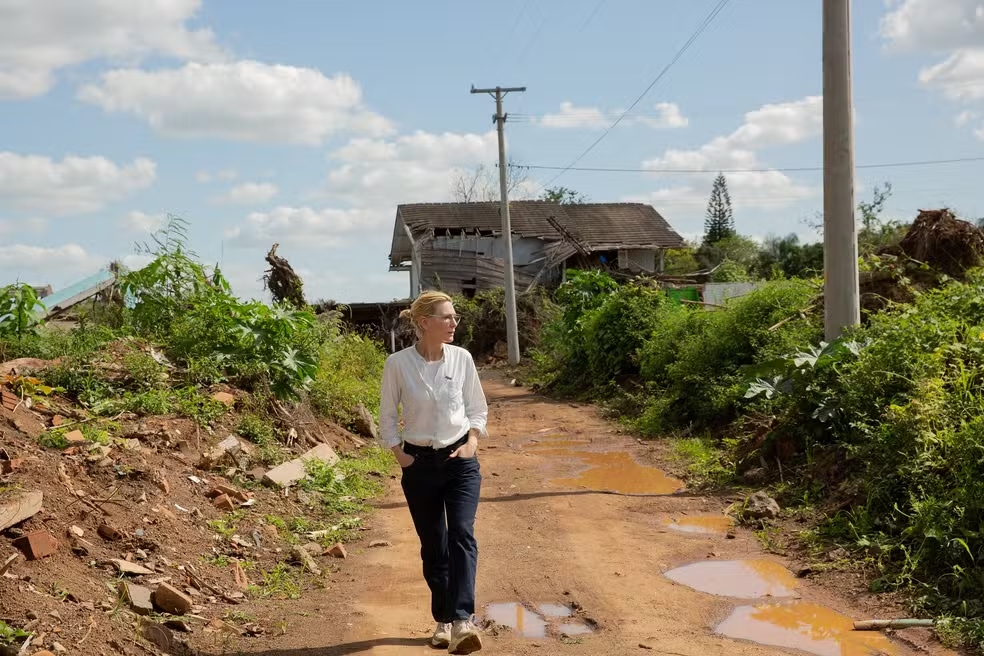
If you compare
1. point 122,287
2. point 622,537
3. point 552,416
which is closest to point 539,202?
point 552,416

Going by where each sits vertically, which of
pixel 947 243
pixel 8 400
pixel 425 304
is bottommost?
pixel 8 400

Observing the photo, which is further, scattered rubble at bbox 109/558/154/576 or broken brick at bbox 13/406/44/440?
broken brick at bbox 13/406/44/440

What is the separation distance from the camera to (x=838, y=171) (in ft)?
34.5

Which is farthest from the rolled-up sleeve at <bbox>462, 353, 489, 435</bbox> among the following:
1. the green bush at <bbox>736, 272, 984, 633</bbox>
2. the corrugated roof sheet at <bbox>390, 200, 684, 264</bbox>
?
the corrugated roof sheet at <bbox>390, 200, 684, 264</bbox>

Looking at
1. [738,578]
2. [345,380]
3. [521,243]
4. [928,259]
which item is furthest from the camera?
[521,243]

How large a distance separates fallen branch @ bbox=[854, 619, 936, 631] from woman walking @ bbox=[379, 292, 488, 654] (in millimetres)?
2308

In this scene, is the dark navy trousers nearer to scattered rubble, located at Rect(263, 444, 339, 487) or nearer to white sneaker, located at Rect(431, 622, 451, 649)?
white sneaker, located at Rect(431, 622, 451, 649)

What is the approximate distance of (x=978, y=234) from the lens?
13.5 meters

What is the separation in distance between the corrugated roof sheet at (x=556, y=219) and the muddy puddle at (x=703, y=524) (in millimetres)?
31186

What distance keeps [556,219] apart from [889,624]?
119ft

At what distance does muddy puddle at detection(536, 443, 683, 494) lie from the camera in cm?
1028

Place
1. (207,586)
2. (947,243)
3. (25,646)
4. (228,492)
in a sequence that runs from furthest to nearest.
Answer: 1. (947,243)
2. (228,492)
3. (207,586)
4. (25,646)

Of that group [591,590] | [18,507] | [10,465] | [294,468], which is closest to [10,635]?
[18,507]

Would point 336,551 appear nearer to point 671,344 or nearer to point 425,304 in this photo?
point 425,304
